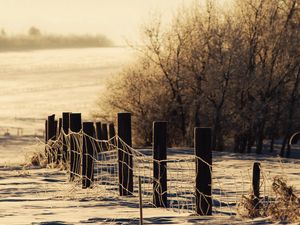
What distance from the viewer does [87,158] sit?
16.2 metres

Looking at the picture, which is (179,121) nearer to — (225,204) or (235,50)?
(235,50)

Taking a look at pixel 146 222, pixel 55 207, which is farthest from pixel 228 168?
pixel 146 222

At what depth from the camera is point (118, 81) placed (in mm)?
43594

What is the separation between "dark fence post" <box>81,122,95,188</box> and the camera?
53.0 ft

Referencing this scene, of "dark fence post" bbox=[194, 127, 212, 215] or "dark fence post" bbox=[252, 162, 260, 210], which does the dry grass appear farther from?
"dark fence post" bbox=[194, 127, 212, 215]

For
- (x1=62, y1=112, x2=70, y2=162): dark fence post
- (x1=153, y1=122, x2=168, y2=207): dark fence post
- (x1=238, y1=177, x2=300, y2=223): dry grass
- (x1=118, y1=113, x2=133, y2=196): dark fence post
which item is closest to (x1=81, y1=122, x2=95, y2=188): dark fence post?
(x1=118, y1=113, x2=133, y2=196): dark fence post

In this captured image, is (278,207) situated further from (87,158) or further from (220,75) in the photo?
(220,75)

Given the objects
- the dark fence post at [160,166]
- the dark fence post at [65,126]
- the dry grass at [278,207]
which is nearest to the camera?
the dry grass at [278,207]

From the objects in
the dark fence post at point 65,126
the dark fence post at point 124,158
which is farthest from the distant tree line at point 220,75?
the dark fence post at point 124,158

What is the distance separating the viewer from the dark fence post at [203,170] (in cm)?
1124

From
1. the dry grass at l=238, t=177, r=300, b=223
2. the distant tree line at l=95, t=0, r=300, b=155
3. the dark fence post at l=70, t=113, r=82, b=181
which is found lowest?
the dry grass at l=238, t=177, r=300, b=223

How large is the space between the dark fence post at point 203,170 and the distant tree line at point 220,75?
28.1 meters

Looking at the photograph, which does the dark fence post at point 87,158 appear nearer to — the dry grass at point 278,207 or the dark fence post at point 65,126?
the dark fence post at point 65,126

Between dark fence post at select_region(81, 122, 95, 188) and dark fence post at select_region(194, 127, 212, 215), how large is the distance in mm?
5111
